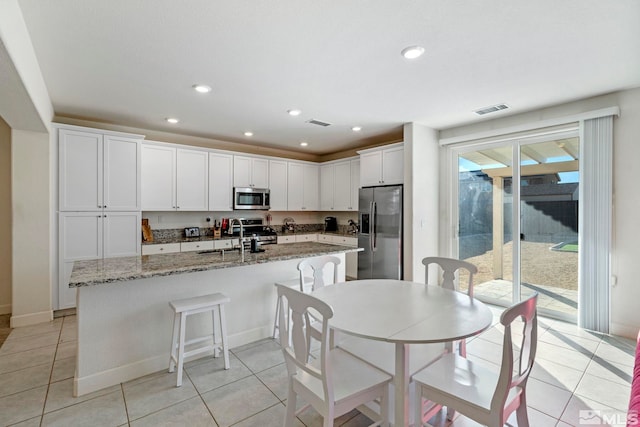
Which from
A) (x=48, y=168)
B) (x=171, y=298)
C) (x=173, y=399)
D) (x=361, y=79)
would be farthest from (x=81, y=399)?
(x=361, y=79)

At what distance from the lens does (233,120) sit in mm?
4102

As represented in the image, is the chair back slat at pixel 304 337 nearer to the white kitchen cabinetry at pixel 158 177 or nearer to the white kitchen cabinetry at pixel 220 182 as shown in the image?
the white kitchen cabinetry at pixel 158 177

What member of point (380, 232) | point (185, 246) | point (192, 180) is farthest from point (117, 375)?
point (380, 232)

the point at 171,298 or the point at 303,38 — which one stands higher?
the point at 303,38

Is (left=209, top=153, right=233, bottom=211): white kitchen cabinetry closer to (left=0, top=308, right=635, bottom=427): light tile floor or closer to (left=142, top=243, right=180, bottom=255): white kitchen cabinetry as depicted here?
(left=142, top=243, right=180, bottom=255): white kitchen cabinetry

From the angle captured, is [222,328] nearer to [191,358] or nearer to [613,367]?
[191,358]

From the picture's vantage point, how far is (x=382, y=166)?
4.82 meters

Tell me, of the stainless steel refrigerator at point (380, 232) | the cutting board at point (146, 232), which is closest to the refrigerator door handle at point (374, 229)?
the stainless steel refrigerator at point (380, 232)

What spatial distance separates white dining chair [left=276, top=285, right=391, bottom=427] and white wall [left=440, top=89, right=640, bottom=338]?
3100 mm

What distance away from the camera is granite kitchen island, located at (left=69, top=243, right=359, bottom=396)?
2189 millimetres

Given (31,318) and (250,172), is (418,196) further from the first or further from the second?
(31,318)

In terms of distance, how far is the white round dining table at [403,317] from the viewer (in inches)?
59.4

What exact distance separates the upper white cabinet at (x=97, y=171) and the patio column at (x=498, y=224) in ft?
16.4

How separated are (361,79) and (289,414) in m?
2.71
